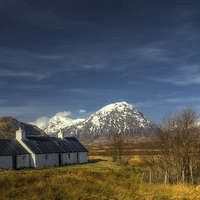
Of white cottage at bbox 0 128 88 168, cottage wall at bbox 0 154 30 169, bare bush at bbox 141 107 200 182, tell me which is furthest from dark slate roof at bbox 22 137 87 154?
bare bush at bbox 141 107 200 182

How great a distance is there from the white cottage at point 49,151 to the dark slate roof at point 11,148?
14.2 inches

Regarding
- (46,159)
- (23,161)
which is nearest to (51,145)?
(46,159)

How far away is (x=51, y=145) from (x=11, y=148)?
10605 mm

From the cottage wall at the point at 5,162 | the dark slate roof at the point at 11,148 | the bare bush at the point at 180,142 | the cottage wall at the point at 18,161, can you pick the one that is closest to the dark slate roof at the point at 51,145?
the dark slate roof at the point at 11,148

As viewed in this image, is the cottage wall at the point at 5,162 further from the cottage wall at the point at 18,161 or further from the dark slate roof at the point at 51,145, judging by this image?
the dark slate roof at the point at 51,145

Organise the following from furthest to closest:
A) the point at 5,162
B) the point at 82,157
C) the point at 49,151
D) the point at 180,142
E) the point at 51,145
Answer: the point at 82,157 → the point at 51,145 → the point at 49,151 → the point at 5,162 → the point at 180,142

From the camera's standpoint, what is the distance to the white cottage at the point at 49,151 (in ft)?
150

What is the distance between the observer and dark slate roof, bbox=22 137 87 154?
157 feet

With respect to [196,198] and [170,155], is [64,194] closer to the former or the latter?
[196,198]

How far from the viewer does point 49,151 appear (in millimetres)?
49375

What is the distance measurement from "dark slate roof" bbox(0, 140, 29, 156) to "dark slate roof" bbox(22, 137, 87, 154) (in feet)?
5.32

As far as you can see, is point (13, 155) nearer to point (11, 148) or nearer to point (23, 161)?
point (11, 148)

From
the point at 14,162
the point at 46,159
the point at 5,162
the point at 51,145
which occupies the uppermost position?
the point at 51,145

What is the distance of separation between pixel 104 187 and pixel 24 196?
28.1ft
